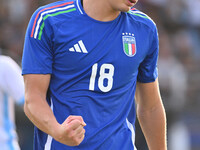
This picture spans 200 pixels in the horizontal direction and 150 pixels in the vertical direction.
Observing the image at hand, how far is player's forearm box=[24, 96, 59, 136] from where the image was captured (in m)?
3.08

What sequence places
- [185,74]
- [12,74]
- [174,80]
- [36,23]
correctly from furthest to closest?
[185,74], [174,80], [12,74], [36,23]

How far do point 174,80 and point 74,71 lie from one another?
331 inches

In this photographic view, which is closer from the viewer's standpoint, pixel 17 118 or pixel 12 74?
pixel 12 74

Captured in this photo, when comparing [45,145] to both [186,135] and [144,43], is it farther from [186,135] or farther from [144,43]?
[186,135]

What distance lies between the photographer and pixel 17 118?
10.2 metres

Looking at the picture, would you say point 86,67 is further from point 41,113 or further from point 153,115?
point 153,115

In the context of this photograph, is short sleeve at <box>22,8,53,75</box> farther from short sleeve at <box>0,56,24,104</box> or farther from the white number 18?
short sleeve at <box>0,56,24,104</box>

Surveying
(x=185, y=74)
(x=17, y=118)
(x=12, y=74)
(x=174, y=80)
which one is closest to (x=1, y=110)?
(x=12, y=74)

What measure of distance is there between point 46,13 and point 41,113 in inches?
24.8

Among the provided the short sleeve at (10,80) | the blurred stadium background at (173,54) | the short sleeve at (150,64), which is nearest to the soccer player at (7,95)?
the short sleeve at (10,80)

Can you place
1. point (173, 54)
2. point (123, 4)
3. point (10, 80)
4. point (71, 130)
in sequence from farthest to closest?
point (173, 54) → point (10, 80) → point (123, 4) → point (71, 130)

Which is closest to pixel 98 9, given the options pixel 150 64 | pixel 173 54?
pixel 150 64

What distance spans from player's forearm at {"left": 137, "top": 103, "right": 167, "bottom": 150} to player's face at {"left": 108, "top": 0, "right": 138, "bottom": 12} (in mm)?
838

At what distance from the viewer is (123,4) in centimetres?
326
